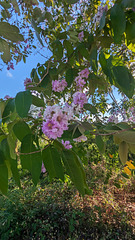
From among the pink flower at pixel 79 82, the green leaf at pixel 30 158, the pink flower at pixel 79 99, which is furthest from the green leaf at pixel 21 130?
the pink flower at pixel 79 82

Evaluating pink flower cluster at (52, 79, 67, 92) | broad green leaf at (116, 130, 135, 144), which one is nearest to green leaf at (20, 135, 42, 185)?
broad green leaf at (116, 130, 135, 144)

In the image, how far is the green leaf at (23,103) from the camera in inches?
15.9

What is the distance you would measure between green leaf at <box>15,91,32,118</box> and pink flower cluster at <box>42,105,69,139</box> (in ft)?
0.48


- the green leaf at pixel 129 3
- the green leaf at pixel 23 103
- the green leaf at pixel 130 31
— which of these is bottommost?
the green leaf at pixel 23 103

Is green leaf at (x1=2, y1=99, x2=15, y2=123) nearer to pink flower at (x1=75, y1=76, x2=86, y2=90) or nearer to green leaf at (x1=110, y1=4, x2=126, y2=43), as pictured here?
green leaf at (x1=110, y1=4, x2=126, y2=43)

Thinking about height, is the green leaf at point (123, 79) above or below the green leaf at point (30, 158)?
above

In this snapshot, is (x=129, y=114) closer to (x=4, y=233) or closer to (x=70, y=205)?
(x=70, y=205)

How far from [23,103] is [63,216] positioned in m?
1.75

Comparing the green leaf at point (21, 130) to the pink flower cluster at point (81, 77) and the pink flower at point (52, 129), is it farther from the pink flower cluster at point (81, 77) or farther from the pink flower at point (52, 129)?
the pink flower cluster at point (81, 77)

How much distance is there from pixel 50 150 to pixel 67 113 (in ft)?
0.53

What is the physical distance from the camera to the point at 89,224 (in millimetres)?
1684

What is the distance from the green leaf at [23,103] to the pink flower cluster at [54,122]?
0.15 metres

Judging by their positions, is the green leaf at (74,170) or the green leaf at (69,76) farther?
the green leaf at (69,76)

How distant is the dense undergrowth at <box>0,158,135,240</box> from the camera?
61.9 inches
